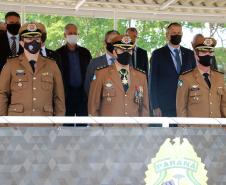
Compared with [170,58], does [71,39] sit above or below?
above

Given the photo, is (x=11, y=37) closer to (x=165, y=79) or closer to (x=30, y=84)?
(x=30, y=84)

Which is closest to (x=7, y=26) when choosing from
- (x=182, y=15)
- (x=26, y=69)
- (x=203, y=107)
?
(x=26, y=69)

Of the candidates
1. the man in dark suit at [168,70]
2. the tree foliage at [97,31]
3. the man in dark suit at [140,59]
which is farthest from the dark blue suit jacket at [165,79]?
the tree foliage at [97,31]

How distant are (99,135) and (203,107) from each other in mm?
2663

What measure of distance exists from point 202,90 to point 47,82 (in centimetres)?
145

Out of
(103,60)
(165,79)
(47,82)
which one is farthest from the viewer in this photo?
(165,79)

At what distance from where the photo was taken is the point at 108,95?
4.93 metres

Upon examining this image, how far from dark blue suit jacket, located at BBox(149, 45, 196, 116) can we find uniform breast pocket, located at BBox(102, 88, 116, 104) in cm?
116

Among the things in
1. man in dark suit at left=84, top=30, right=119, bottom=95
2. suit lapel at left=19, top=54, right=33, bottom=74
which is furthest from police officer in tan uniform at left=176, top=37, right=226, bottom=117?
suit lapel at left=19, top=54, right=33, bottom=74

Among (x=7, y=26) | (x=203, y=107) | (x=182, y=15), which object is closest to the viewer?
(x=203, y=107)

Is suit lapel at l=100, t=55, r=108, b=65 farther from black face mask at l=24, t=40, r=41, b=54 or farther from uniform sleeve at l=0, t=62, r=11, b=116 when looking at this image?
uniform sleeve at l=0, t=62, r=11, b=116

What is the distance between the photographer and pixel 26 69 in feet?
15.9

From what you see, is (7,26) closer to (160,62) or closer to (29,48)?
(29,48)

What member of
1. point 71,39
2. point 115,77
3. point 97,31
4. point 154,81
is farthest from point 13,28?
point 97,31
